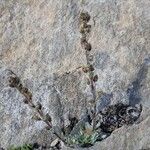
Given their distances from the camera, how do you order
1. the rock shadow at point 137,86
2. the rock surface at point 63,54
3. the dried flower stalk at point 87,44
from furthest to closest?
the rock surface at point 63,54
the rock shadow at point 137,86
the dried flower stalk at point 87,44

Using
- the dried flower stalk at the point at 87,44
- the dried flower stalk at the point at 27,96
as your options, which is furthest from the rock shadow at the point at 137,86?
the dried flower stalk at the point at 27,96

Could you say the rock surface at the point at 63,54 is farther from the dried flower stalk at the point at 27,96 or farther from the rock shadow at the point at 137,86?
the dried flower stalk at the point at 27,96

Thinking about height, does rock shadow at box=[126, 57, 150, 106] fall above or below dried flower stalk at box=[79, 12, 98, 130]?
below

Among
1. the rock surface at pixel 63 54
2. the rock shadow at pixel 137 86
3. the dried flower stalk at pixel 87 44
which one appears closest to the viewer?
the dried flower stalk at pixel 87 44

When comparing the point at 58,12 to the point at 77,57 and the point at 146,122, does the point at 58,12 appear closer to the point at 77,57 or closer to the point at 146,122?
the point at 77,57

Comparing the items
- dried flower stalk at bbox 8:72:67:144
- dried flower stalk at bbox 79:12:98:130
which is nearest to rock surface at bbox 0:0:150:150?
dried flower stalk at bbox 8:72:67:144

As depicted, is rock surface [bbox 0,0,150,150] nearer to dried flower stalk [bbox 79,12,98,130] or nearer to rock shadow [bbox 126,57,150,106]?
rock shadow [bbox 126,57,150,106]

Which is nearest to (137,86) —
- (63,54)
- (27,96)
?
(63,54)

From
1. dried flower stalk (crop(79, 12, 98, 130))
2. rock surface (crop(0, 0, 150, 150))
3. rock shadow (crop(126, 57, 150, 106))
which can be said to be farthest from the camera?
rock surface (crop(0, 0, 150, 150))

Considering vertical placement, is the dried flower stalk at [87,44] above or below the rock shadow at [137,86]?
above
